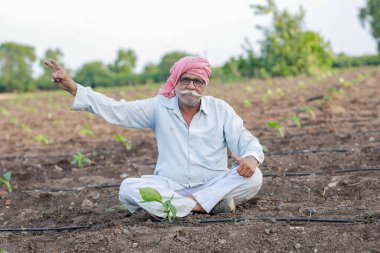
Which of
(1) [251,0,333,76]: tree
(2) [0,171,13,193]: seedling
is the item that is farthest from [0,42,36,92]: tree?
(2) [0,171,13,193]: seedling

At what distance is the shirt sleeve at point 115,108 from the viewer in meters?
3.55

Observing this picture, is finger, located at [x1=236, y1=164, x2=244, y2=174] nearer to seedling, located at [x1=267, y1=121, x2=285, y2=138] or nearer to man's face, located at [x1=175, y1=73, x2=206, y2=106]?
man's face, located at [x1=175, y1=73, x2=206, y2=106]

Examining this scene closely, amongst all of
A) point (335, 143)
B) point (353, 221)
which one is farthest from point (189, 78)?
point (335, 143)

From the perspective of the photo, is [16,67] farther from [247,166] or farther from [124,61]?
[247,166]

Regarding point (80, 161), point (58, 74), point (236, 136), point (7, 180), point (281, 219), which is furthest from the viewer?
point (80, 161)

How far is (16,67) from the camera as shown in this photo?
171 feet

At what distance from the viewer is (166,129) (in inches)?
148

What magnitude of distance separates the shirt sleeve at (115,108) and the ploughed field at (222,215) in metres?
0.66

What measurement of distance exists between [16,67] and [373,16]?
34930mm

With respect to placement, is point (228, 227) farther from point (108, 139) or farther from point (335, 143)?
point (108, 139)

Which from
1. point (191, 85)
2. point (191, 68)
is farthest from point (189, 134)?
point (191, 68)

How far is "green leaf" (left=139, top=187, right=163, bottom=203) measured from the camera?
3.29 metres

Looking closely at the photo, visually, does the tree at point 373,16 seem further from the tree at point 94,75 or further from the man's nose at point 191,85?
the man's nose at point 191,85

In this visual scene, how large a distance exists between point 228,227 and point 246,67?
24269 millimetres
